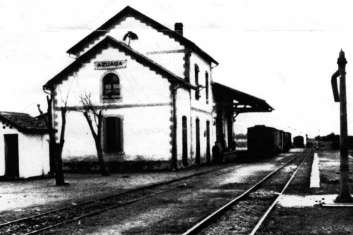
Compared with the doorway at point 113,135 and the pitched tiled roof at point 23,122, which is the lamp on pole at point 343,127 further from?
the doorway at point 113,135

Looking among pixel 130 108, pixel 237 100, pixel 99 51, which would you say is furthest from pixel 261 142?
pixel 99 51

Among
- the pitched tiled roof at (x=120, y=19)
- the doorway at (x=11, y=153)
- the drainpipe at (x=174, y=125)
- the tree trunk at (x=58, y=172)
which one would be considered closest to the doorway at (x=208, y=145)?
the pitched tiled roof at (x=120, y=19)

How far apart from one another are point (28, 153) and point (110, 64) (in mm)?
6350

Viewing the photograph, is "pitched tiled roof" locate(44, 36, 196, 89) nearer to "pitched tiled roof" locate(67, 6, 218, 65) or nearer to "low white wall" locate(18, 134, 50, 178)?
"pitched tiled roof" locate(67, 6, 218, 65)

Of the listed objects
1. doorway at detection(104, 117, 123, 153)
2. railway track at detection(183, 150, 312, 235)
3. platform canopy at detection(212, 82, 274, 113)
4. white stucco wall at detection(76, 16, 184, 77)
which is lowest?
railway track at detection(183, 150, 312, 235)

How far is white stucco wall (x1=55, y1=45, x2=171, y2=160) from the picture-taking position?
24312 millimetres

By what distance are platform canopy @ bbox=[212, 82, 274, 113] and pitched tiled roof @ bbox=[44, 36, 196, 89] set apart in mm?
7984

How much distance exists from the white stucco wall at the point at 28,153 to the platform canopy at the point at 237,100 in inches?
585

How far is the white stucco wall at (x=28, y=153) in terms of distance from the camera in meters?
21.2

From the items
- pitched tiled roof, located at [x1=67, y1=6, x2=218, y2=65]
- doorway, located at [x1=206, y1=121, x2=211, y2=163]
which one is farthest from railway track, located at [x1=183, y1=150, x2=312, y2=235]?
doorway, located at [x1=206, y1=121, x2=211, y2=163]

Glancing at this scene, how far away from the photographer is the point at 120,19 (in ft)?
93.7

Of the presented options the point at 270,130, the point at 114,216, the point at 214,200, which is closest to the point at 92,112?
the point at 214,200

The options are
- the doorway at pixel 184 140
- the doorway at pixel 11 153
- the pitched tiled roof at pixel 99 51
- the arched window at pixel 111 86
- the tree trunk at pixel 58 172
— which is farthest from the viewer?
the doorway at pixel 184 140

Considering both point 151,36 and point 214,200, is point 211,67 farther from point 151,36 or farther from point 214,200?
point 214,200
